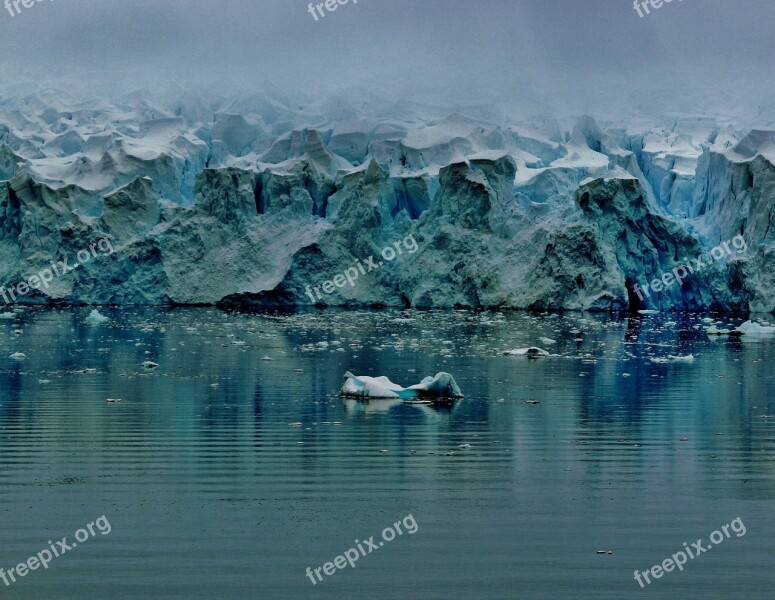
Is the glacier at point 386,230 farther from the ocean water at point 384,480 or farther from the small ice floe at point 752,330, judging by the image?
the ocean water at point 384,480

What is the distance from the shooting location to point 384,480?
6.25 meters

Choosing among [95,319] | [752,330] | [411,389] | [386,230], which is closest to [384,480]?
[411,389]

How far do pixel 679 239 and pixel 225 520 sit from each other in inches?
853

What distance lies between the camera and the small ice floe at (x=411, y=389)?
9.84 metres

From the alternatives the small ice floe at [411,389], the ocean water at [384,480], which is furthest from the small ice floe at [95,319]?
the small ice floe at [411,389]

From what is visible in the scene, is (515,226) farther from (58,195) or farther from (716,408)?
(716,408)

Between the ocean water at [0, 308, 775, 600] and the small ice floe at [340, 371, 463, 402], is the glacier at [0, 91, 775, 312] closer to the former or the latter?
the ocean water at [0, 308, 775, 600]

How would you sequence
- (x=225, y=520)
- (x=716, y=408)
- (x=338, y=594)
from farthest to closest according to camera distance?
(x=716, y=408), (x=225, y=520), (x=338, y=594)

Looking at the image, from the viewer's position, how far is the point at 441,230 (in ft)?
A: 84.7

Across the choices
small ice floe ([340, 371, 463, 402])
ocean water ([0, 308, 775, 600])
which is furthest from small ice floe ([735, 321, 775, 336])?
small ice floe ([340, 371, 463, 402])

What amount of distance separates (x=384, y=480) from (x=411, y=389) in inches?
144

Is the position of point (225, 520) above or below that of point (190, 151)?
below

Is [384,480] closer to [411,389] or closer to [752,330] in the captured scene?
[411,389]

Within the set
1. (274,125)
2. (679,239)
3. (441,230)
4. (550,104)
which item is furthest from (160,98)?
(679,239)
